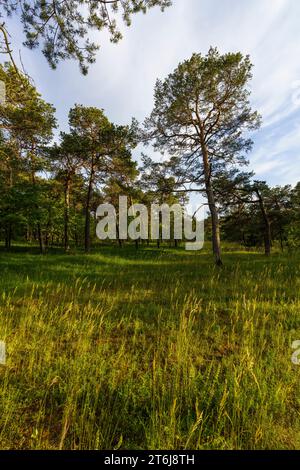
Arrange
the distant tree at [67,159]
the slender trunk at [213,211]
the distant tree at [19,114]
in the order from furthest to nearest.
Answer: the distant tree at [67,159] → the slender trunk at [213,211] → the distant tree at [19,114]

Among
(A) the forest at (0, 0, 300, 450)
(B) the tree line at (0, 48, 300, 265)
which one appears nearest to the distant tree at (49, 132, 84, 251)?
(B) the tree line at (0, 48, 300, 265)

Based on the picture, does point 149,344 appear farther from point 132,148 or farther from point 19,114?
point 132,148

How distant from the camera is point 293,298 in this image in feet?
17.8

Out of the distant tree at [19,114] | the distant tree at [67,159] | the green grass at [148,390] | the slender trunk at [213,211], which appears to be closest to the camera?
the green grass at [148,390]

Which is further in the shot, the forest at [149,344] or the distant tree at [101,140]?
the distant tree at [101,140]

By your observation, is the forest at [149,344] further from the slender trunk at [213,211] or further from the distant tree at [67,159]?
the distant tree at [67,159]

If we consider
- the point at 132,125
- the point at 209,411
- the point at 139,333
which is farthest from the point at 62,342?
the point at 132,125

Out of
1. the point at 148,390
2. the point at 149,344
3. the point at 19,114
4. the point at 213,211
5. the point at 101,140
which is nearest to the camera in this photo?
the point at 148,390

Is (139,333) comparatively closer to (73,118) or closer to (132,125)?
(132,125)

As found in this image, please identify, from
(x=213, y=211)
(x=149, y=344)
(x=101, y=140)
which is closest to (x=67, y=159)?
(x=101, y=140)

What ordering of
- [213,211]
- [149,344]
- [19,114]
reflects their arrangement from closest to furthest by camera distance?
[149,344] → [19,114] → [213,211]

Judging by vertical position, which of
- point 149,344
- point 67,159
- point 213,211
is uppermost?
point 67,159

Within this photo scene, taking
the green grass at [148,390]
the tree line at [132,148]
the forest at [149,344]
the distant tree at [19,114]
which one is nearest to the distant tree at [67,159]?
the tree line at [132,148]
